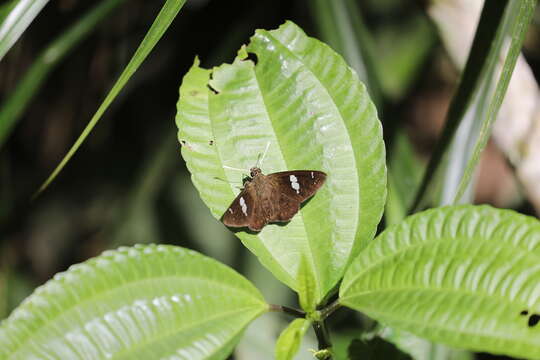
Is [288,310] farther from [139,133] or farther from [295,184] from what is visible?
[139,133]

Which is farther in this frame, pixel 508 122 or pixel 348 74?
pixel 508 122

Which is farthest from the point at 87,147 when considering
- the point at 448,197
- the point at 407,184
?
the point at 448,197

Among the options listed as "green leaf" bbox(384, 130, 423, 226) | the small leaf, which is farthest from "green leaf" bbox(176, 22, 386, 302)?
"green leaf" bbox(384, 130, 423, 226)

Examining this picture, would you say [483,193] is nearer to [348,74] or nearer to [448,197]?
[448,197]

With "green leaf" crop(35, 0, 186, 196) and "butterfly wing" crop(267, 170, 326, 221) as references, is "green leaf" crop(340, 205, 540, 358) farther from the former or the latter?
"green leaf" crop(35, 0, 186, 196)

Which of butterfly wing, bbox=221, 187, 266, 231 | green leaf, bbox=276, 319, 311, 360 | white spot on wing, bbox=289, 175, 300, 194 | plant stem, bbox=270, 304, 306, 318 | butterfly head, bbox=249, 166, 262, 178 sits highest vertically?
butterfly head, bbox=249, 166, 262, 178

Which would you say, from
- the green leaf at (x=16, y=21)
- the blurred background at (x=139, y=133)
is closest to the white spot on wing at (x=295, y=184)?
the green leaf at (x=16, y=21)
